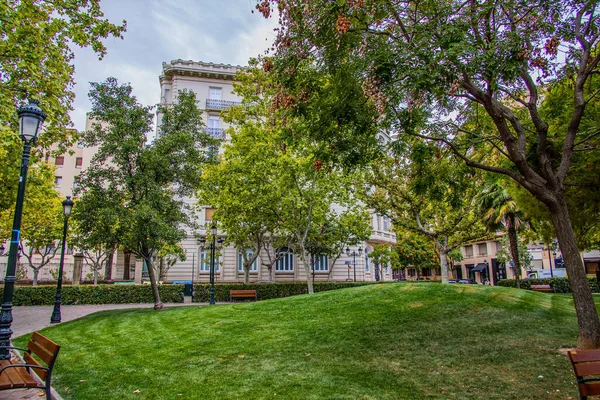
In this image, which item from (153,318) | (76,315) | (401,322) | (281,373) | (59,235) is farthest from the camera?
(59,235)

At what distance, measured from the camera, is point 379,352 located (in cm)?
804

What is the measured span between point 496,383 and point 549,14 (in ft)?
23.5

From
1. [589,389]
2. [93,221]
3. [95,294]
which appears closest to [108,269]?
[95,294]

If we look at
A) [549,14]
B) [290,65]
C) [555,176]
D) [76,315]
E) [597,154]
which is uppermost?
[549,14]

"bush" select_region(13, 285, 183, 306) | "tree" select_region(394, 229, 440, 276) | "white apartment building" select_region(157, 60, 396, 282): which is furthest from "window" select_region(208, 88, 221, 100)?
"tree" select_region(394, 229, 440, 276)

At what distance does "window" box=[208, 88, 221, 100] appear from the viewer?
38.0m

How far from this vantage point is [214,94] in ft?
125

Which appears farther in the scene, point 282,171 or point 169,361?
point 282,171

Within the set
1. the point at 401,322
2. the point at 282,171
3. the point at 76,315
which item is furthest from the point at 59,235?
the point at 401,322

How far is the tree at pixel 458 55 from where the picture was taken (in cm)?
637

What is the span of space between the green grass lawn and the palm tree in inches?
515

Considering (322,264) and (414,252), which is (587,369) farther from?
(414,252)

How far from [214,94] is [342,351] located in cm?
3422

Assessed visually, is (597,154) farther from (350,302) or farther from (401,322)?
(350,302)
